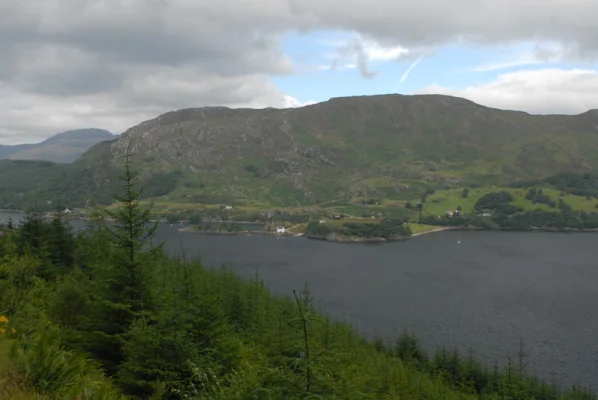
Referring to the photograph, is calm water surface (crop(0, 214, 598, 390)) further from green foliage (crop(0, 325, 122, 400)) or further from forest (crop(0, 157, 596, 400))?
green foliage (crop(0, 325, 122, 400))

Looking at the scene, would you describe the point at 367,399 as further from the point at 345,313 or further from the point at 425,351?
the point at 345,313

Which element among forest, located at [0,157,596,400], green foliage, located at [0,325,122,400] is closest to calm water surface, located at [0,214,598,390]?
forest, located at [0,157,596,400]

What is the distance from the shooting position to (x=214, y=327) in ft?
67.9

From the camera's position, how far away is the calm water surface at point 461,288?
74.1 metres

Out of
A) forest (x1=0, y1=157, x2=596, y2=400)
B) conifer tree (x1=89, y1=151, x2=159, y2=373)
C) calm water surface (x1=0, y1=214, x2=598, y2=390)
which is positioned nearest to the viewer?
forest (x1=0, y1=157, x2=596, y2=400)

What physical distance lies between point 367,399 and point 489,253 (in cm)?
15927

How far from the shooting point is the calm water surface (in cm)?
7406

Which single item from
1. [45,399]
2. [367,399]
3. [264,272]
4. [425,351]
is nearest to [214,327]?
[367,399]

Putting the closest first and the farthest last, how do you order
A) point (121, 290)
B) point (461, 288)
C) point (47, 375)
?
point (47, 375) → point (121, 290) → point (461, 288)

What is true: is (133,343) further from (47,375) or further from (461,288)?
(461,288)

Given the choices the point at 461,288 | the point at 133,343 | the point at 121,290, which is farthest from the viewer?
the point at 461,288

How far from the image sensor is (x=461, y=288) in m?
110

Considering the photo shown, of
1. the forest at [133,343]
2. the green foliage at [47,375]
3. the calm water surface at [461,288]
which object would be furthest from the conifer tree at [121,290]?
the calm water surface at [461,288]

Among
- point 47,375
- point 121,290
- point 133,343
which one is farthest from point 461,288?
point 47,375
